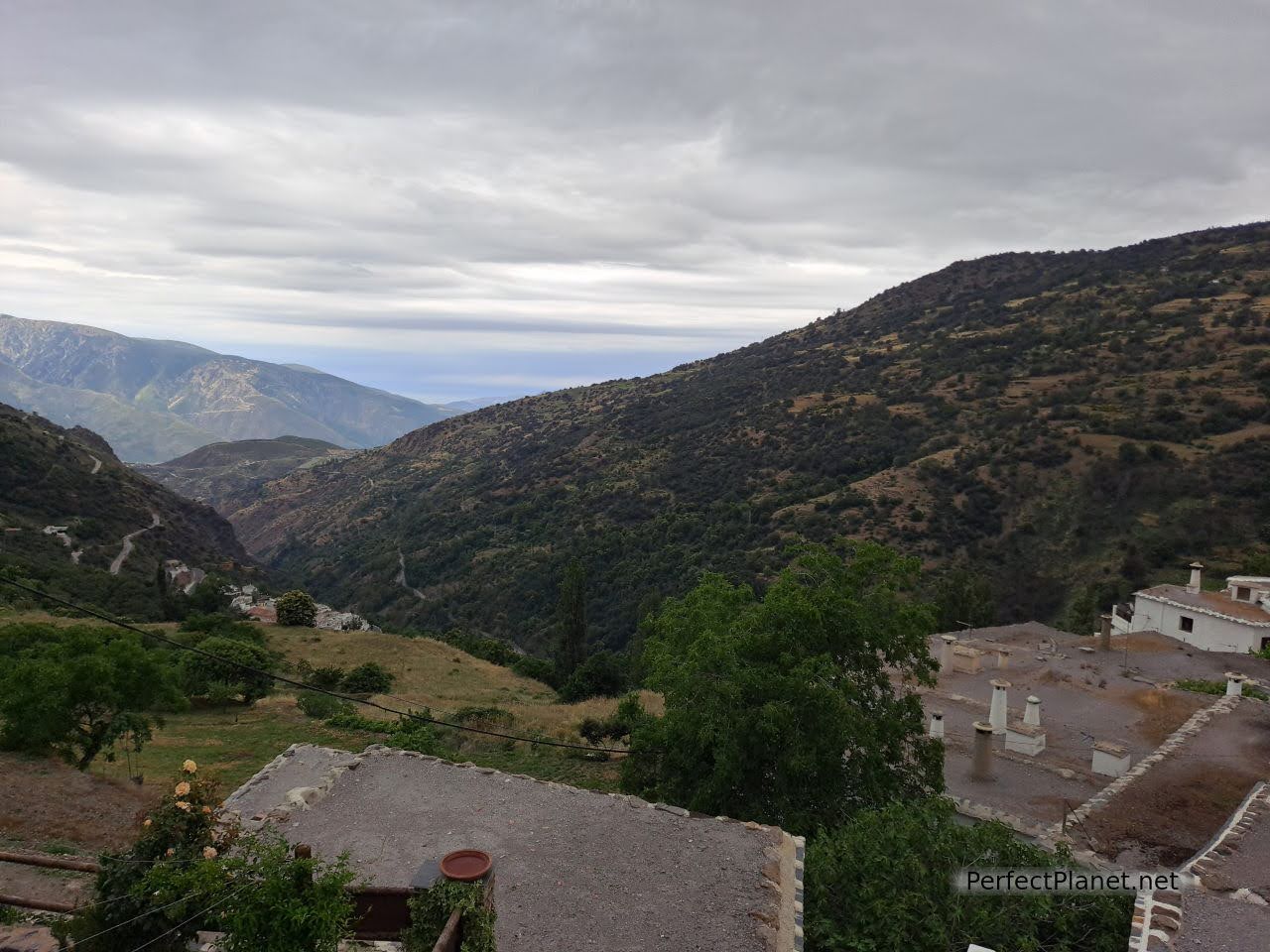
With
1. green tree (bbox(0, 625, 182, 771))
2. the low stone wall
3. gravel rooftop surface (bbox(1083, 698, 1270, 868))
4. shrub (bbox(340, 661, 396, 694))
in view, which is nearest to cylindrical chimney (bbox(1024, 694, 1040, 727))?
the low stone wall

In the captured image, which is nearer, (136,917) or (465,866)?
(136,917)

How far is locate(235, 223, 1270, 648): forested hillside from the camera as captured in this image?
48375 mm

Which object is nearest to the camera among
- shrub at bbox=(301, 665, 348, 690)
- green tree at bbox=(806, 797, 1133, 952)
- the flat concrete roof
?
green tree at bbox=(806, 797, 1133, 952)

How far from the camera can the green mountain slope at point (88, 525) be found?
1750 inches

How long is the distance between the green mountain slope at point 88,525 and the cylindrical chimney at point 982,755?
4218 centimetres

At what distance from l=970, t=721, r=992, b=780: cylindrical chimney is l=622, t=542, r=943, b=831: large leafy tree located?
1905 millimetres

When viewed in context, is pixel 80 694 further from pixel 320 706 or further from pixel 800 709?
pixel 800 709

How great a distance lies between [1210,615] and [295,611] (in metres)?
44.9

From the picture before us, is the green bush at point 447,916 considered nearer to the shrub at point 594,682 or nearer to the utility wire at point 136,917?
the utility wire at point 136,917

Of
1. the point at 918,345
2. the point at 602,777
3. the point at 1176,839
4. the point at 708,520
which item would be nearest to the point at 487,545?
the point at 708,520

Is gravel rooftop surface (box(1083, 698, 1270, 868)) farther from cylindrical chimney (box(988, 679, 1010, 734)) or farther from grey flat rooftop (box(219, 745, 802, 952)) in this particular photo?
grey flat rooftop (box(219, 745, 802, 952))

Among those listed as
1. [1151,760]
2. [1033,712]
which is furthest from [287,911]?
[1033,712]

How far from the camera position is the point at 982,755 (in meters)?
16.1

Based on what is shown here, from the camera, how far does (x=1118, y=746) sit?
16.6m
